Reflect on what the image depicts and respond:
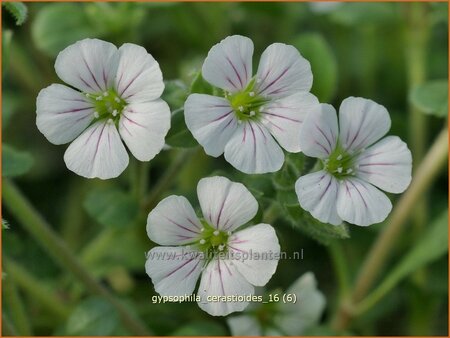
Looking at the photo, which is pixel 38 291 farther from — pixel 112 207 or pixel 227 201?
pixel 227 201

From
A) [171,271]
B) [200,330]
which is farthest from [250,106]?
[200,330]

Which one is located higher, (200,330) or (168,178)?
(168,178)

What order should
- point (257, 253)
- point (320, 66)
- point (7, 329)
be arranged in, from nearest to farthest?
point (257, 253), point (7, 329), point (320, 66)

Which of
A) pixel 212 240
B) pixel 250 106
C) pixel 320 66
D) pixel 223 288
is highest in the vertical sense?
pixel 320 66

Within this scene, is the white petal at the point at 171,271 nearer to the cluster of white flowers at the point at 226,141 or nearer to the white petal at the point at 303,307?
the cluster of white flowers at the point at 226,141

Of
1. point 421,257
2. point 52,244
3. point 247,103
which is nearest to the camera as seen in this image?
point 247,103

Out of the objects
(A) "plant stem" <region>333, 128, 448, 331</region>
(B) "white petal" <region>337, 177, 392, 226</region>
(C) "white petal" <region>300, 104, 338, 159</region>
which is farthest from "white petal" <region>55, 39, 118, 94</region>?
(A) "plant stem" <region>333, 128, 448, 331</region>
